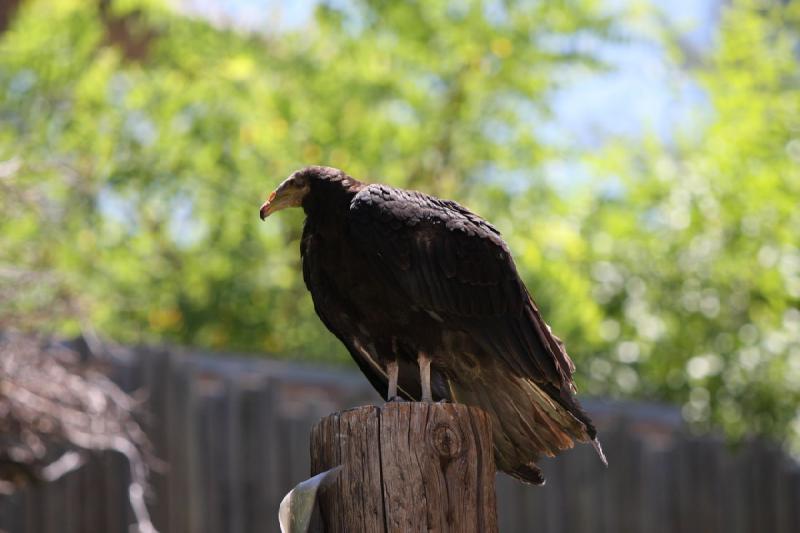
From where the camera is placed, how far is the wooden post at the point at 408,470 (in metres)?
2.85

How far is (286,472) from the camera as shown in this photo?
6.20m

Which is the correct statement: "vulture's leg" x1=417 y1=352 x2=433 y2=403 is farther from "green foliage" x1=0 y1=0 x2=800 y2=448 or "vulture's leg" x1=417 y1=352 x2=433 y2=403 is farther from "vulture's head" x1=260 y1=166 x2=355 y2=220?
"green foliage" x1=0 y1=0 x2=800 y2=448

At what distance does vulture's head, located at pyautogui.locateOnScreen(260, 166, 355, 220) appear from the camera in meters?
3.43

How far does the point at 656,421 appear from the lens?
25.6ft

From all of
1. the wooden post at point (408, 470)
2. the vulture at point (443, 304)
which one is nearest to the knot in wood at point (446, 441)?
the wooden post at point (408, 470)

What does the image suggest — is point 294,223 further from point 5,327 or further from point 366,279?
point 366,279

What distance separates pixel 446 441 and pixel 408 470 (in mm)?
108

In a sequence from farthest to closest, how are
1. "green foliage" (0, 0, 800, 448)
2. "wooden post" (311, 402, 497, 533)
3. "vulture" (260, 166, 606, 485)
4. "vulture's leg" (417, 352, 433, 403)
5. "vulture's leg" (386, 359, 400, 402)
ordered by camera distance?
"green foliage" (0, 0, 800, 448) < "vulture's leg" (386, 359, 400, 402) < "vulture's leg" (417, 352, 433, 403) < "vulture" (260, 166, 606, 485) < "wooden post" (311, 402, 497, 533)

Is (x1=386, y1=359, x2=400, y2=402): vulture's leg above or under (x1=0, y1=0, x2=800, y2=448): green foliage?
under

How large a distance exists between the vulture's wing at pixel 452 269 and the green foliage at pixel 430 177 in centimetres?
460

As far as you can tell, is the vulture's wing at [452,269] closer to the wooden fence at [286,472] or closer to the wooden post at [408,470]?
the wooden post at [408,470]

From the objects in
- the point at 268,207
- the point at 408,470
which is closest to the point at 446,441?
the point at 408,470

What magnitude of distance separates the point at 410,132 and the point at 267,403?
2.91 metres

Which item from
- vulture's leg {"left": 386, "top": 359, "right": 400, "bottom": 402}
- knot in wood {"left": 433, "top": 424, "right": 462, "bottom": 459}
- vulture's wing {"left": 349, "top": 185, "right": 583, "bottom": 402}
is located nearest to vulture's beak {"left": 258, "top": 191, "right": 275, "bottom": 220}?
vulture's wing {"left": 349, "top": 185, "right": 583, "bottom": 402}
